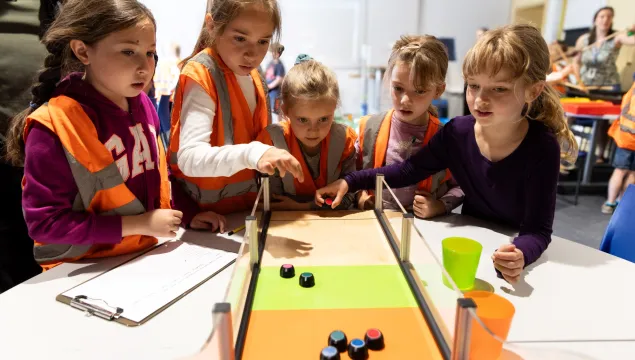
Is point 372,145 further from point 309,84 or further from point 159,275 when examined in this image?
point 159,275

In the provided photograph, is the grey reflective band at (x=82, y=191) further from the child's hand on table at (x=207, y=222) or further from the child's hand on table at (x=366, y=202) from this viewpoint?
the child's hand on table at (x=366, y=202)

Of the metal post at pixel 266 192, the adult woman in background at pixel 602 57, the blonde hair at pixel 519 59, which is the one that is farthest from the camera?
the adult woman in background at pixel 602 57

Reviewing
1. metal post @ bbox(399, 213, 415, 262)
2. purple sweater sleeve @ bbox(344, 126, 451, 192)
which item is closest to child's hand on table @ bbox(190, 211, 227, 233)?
purple sweater sleeve @ bbox(344, 126, 451, 192)

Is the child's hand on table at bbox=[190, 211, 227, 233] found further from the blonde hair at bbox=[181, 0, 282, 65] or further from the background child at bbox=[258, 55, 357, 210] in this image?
the blonde hair at bbox=[181, 0, 282, 65]

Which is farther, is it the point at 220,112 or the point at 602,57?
the point at 602,57

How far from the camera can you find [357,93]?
21.9ft

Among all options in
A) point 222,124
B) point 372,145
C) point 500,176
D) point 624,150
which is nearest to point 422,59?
point 372,145

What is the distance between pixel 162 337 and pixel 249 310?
0.17 m

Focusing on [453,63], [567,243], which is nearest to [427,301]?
[567,243]

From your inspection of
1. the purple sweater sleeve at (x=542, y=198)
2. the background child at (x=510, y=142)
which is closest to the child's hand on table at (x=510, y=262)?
the background child at (x=510, y=142)

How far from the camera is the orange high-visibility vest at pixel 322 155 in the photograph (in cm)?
150

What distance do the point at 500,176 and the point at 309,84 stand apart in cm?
64

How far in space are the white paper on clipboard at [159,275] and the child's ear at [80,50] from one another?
1.68 feet

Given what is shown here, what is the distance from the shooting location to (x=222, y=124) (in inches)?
52.4
